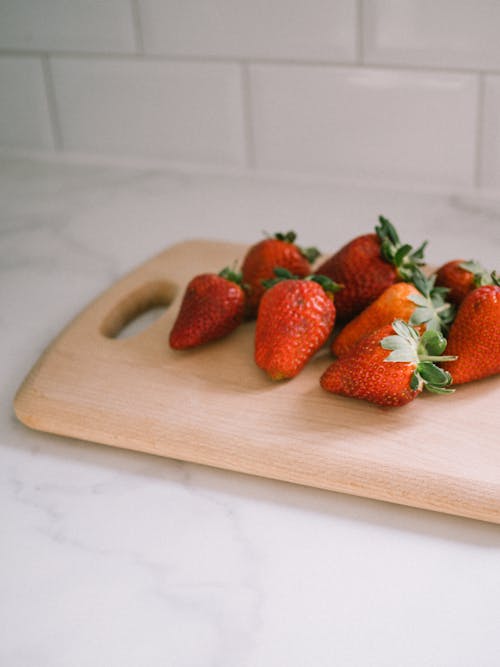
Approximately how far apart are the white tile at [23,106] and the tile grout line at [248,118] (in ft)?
1.13

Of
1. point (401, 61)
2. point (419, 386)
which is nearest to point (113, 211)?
point (401, 61)

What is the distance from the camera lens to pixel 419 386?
0.70 m

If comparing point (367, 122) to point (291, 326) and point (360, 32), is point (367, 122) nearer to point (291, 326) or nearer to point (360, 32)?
point (360, 32)

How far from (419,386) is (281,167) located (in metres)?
0.64

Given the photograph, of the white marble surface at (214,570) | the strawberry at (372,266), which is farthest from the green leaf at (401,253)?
the white marble surface at (214,570)

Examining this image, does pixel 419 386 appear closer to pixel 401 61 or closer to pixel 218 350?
pixel 218 350

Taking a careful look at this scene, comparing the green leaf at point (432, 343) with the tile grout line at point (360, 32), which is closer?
the green leaf at point (432, 343)

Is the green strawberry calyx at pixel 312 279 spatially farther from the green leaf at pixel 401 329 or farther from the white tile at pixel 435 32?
the white tile at pixel 435 32

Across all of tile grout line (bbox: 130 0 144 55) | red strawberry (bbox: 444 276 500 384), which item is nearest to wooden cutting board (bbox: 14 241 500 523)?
red strawberry (bbox: 444 276 500 384)

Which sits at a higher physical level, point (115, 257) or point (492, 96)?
point (492, 96)

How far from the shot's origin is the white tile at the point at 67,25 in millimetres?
1245

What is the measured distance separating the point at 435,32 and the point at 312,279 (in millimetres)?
450

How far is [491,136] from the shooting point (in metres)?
1.11

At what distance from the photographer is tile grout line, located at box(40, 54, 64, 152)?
134 centimetres
